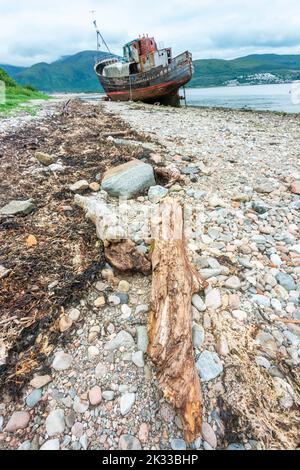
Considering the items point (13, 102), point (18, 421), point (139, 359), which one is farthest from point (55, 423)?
point (13, 102)

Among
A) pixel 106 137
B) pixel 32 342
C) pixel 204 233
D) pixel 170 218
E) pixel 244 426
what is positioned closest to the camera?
pixel 244 426

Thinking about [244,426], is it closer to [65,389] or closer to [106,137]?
[65,389]

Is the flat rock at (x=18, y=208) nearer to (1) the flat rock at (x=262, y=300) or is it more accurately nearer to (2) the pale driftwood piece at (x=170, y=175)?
(2) the pale driftwood piece at (x=170, y=175)

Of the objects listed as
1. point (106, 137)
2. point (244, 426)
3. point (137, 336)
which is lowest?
point (244, 426)

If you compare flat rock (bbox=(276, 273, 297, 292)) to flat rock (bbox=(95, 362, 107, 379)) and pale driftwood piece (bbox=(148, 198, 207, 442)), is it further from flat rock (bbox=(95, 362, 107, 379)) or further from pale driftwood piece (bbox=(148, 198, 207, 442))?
flat rock (bbox=(95, 362, 107, 379))

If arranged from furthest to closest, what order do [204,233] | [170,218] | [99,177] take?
[99,177]
[204,233]
[170,218]

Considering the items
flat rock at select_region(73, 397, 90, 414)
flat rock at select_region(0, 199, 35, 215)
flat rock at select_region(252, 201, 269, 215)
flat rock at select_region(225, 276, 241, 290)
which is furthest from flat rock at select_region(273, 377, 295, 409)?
flat rock at select_region(0, 199, 35, 215)

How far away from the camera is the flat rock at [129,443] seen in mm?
1609

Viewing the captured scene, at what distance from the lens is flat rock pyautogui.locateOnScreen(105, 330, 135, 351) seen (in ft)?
7.13

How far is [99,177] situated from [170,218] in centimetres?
271

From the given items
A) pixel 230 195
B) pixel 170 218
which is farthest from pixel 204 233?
pixel 230 195

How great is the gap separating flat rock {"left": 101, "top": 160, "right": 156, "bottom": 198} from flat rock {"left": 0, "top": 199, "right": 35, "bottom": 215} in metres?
1.29

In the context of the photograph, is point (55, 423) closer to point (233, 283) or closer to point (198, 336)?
point (198, 336)
